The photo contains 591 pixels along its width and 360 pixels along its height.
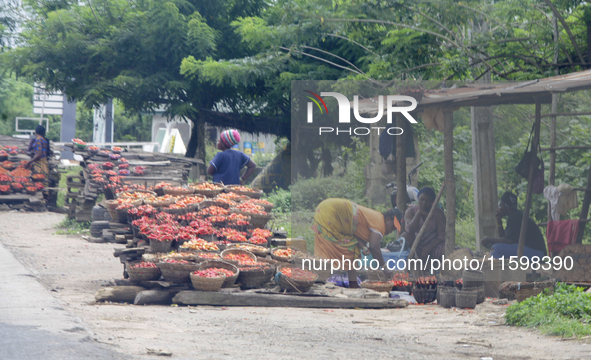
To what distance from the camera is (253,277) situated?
7.86 meters

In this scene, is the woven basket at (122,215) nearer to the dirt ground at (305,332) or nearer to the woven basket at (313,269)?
the dirt ground at (305,332)

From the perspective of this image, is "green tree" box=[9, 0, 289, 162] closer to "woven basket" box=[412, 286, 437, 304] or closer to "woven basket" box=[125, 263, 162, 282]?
"woven basket" box=[125, 263, 162, 282]

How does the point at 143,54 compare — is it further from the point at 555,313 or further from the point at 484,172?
the point at 555,313

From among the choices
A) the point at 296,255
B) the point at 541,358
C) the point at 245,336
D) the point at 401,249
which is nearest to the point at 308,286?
the point at 296,255

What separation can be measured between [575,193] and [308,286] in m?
3.44

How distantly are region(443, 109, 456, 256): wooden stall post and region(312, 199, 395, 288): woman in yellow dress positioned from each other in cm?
68

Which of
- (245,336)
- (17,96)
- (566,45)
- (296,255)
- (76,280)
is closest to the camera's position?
(245,336)

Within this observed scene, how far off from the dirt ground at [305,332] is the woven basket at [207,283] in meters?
0.27

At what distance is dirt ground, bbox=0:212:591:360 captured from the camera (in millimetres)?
5340

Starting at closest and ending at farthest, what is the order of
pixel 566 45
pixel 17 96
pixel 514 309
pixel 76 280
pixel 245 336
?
1. pixel 245 336
2. pixel 514 309
3. pixel 76 280
4. pixel 566 45
5. pixel 17 96

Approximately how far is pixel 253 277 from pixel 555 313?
3.60 meters

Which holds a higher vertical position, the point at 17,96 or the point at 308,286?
the point at 17,96

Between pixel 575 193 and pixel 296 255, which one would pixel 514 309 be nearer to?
pixel 575 193

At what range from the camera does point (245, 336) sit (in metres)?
5.88
